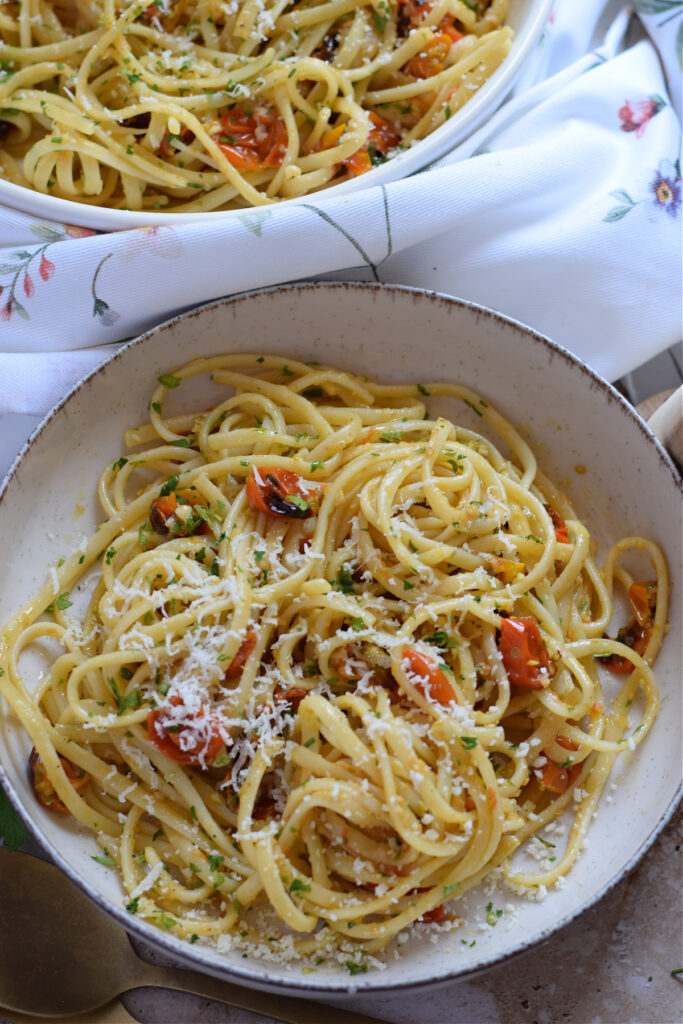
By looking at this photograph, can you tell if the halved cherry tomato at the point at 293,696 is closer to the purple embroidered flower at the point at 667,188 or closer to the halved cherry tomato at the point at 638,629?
the halved cherry tomato at the point at 638,629

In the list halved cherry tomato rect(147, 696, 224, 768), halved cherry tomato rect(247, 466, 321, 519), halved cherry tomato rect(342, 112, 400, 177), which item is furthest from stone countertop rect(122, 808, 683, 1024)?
halved cherry tomato rect(342, 112, 400, 177)

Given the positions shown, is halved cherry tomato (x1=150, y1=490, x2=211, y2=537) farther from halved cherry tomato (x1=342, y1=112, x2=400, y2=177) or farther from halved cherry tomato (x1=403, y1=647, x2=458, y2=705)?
halved cherry tomato (x1=342, y1=112, x2=400, y2=177)

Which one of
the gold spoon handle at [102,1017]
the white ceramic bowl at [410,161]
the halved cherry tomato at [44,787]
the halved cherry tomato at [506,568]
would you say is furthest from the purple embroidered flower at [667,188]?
the gold spoon handle at [102,1017]

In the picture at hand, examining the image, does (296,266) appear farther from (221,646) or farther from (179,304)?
(221,646)

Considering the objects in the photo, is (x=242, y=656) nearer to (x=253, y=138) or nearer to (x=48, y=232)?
(x=48, y=232)

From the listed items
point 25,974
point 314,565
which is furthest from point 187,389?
point 25,974

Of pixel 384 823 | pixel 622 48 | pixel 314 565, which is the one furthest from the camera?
pixel 622 48
